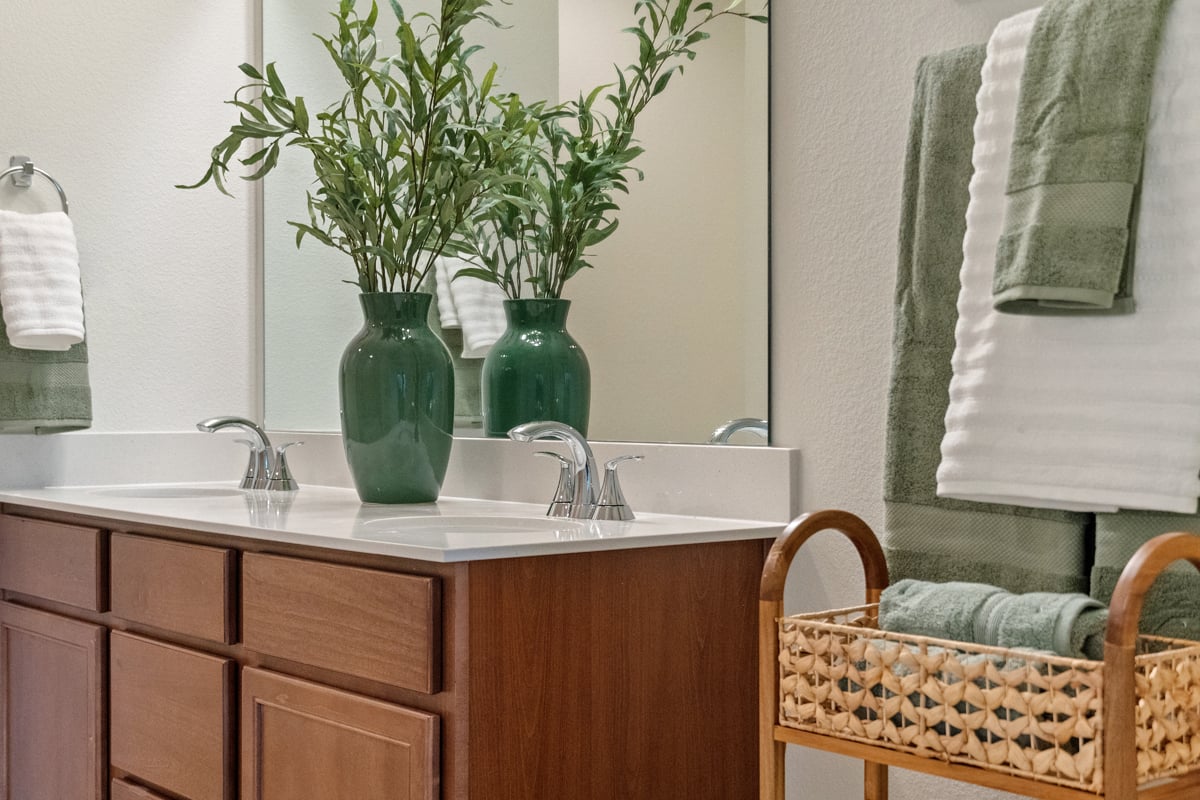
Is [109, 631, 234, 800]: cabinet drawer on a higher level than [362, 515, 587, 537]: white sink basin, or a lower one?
lower

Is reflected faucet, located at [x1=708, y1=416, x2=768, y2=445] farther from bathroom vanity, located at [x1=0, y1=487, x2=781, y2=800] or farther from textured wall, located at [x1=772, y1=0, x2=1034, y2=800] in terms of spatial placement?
bathroom vanity, located at [x1=0, y1=487, x2=781, y2=800]

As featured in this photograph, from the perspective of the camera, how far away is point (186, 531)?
1.72m

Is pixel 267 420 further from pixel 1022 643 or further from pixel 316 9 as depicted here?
pixel 1022 643

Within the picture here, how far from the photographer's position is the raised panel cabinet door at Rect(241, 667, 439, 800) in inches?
51.6

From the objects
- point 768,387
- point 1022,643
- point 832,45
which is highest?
point 832,45

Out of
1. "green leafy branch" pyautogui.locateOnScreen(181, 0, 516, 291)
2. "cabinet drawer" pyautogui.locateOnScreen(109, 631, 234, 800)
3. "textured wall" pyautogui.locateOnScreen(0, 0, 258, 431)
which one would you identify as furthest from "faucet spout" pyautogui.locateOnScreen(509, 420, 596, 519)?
"textured wall" pyautogui.locateOnScreen(0, 0, 258, 431)

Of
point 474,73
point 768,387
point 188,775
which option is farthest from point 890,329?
point 188,775

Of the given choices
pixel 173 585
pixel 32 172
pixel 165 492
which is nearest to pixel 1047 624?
pixel 173 585

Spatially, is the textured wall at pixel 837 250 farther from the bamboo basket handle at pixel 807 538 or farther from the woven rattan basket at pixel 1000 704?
the woven rattan basket at pixel 1000 704

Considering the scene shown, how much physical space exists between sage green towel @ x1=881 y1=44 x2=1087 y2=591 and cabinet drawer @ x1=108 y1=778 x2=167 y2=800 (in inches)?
43.0

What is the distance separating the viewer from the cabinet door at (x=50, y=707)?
1.87 meters

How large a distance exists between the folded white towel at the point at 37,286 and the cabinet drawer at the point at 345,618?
2.67ft

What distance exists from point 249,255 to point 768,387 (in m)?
1.35

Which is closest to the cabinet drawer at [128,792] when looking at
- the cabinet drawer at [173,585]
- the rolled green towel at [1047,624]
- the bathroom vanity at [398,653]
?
the bathroom vanity at [398,653]
